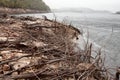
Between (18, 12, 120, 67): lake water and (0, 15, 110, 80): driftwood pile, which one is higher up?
(0, 15, 110, 80): driftwood pile

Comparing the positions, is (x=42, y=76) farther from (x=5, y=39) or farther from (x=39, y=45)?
(x=5, y=39)

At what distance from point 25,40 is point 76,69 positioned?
2823mm

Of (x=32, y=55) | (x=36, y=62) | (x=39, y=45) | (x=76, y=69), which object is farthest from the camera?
(x=39, y=45)

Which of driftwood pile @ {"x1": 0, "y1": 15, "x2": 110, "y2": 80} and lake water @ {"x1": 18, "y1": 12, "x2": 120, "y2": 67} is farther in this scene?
lake water @ {"x1": 18, "y1": 12, "x2": 120, "y2": 67}

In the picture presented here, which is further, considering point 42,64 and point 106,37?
point 106,37

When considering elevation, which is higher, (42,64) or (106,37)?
(42,64)

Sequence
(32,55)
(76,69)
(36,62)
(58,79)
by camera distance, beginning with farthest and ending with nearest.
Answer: (32,55) → (36,62) → (76,69) → (58,79)

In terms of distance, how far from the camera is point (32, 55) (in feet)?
19.5

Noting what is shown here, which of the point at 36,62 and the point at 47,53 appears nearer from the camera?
the point at 36,62

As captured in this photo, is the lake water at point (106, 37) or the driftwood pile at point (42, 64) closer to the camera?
the driftwood pile at point (42, 64)

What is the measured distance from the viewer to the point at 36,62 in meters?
5.57

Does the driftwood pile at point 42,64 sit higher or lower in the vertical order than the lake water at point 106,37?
higher

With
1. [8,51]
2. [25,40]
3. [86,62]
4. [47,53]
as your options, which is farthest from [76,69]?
[25,40]

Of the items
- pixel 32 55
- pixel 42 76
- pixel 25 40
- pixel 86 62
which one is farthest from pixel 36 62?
pixel 25 40
